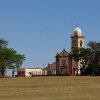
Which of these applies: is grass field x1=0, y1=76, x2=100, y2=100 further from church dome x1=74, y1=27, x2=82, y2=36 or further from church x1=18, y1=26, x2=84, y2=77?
church dome x1=74, y1=27, x2=82, y2=36

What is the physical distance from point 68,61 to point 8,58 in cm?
4707

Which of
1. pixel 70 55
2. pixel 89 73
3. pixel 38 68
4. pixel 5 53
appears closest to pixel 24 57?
pixel 5 53

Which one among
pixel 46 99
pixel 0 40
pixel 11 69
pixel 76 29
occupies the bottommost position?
pixel 46 99

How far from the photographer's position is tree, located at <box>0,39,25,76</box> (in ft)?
376

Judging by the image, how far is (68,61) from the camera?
162m

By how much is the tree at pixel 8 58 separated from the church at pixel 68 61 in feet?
118

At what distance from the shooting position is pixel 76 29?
6831 inches

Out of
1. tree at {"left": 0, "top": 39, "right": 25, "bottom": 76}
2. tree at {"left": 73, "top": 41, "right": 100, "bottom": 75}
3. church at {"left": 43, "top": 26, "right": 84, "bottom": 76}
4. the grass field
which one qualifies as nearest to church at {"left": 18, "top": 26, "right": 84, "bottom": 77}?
church at {"left": 43, "top": 26, "right": 84, "bottom": 76}

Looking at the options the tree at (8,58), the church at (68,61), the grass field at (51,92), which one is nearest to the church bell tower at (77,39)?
the church at (68,61)

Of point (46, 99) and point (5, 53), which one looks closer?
point (46, 99)

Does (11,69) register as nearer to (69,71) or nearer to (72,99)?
(69,71)

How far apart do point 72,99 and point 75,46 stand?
13558cm

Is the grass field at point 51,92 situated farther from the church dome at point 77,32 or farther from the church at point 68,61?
the church dome at point 77,32

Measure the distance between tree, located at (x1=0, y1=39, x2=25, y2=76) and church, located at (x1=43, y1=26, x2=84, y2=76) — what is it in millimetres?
35886
